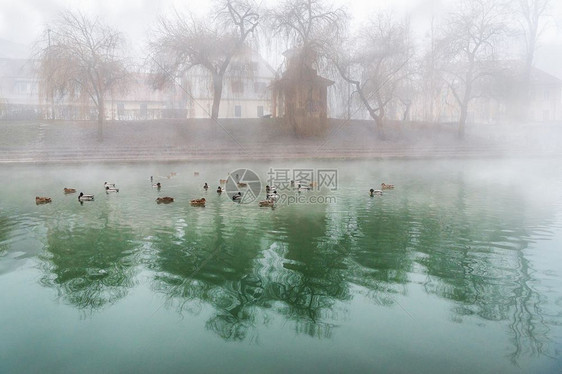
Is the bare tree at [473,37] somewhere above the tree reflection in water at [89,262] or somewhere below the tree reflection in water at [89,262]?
above

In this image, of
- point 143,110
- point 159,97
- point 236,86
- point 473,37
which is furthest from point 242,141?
point 159,97

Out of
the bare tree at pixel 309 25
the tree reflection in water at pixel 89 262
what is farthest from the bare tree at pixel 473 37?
the tree reflection in water at pixel 89 262

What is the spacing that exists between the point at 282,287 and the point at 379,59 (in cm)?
3439

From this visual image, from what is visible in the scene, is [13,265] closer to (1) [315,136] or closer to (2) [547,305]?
(2) [547,305]

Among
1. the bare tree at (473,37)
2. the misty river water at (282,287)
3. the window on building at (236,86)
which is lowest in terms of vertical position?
the misty river water at (282,287)

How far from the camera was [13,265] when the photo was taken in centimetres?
789

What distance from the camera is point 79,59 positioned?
32.5m

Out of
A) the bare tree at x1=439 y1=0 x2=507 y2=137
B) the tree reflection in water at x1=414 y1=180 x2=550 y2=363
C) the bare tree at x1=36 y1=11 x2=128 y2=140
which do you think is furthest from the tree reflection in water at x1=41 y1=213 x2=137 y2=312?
the bare tree at x1=439 y1=0 x2=507 y2=137

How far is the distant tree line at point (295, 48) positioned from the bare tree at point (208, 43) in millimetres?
84

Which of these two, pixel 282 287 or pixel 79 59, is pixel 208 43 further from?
pixel 282 287

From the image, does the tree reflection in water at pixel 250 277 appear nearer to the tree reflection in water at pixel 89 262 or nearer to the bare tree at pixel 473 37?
the tree reflection in water at pixel 89 262

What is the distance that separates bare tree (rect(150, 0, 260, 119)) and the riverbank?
3.92 meters

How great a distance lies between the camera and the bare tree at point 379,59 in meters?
37.0

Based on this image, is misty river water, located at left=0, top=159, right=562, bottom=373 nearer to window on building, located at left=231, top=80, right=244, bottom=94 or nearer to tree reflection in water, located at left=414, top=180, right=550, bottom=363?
tree reflection in water, located at left=414, top=180, right=550, bottom=363
